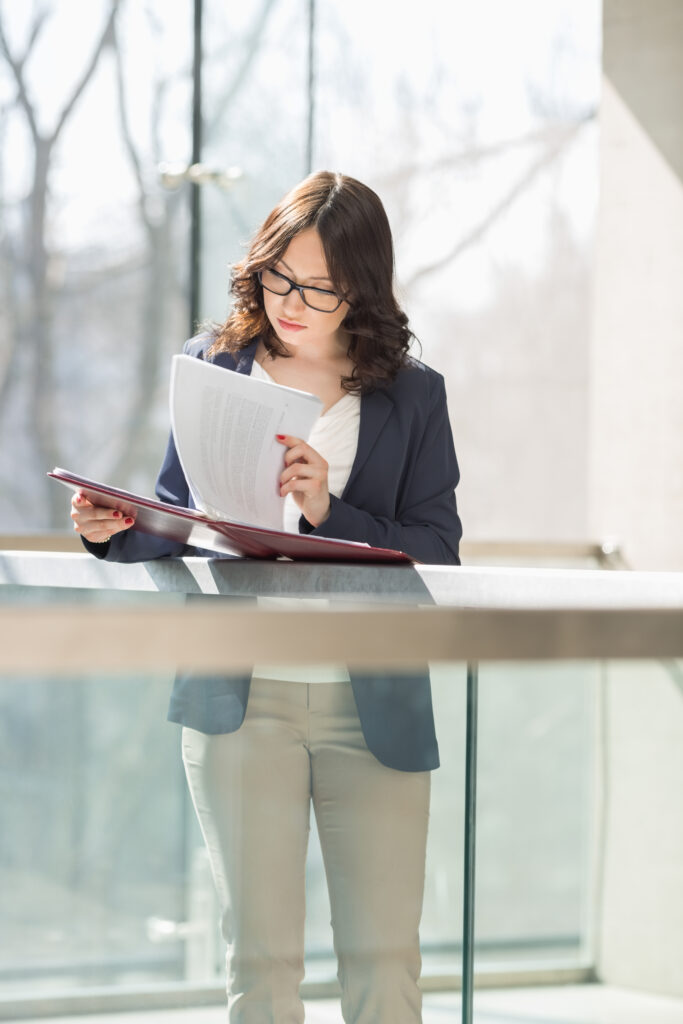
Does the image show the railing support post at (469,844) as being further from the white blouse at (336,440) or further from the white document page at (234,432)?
the white blouse at (336,440)

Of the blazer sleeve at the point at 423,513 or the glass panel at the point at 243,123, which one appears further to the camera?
the glass panel at the point at 243,123

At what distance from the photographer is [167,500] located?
1.60m

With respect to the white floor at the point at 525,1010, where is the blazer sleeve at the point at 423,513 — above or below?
above

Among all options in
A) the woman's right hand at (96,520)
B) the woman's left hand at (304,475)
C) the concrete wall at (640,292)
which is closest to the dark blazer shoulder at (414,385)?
the woman's left hand at (304,475)

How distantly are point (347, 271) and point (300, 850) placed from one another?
2.84 ft

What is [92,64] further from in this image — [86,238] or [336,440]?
[336,440]

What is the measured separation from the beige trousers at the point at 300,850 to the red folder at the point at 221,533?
0.26 meters

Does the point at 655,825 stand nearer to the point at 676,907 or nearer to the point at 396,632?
the point at 676,907

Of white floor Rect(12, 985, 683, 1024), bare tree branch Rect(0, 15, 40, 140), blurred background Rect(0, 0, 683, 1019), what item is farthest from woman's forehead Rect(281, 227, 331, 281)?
bare tree branch Rect(0, 15, 40, 140)

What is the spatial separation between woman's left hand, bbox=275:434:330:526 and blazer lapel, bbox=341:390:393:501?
21 cm

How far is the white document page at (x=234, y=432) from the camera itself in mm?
1214

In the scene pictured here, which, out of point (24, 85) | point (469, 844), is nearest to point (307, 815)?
point (469, 844)

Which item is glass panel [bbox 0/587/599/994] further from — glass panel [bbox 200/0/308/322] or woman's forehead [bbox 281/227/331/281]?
glass panel [bbox 200/0/308/322]

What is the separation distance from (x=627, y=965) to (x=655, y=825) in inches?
4.3
